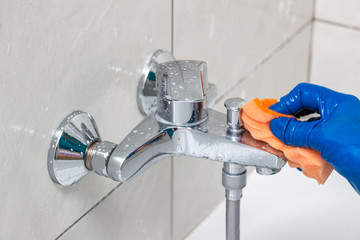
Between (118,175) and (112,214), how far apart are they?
0.38 ft

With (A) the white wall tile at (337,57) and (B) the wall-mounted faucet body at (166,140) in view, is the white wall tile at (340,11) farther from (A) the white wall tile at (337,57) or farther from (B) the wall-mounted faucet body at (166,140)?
(B) the wall-mounted faucet body at (166,140)

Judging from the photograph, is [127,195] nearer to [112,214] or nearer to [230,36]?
[112,214]

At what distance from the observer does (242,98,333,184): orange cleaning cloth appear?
45 centimetres

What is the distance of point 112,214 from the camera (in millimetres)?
575

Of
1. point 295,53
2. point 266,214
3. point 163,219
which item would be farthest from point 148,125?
point 295,53

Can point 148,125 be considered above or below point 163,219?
Answer: above

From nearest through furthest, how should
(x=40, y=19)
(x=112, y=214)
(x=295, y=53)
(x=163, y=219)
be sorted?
(x=40, y=19), (x=112, y=214), (x=163, y=219), (x=295, y=53)

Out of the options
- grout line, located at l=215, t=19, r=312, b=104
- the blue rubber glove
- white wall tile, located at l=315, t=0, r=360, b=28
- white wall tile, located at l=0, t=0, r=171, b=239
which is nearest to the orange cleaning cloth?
the blue rubber glove

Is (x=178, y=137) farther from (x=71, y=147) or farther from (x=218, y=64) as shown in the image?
(x=218, y=64)

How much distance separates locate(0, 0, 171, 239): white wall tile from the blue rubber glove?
0.14 m

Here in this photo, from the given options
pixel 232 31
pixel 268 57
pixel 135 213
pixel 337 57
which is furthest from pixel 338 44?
pixel 135 213

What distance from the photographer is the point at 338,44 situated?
0.91 meters

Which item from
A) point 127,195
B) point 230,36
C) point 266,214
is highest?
point 230,36

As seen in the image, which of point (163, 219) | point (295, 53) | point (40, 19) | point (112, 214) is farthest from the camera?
point (295, 53)
